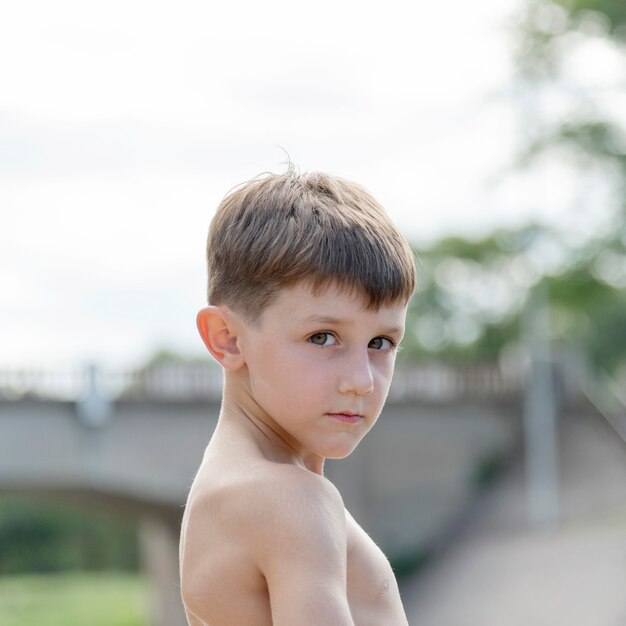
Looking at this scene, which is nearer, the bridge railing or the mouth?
the mouth

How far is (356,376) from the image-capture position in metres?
1.69

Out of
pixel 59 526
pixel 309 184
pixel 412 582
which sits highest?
pixel 309 184

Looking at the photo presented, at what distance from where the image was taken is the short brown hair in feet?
5.49

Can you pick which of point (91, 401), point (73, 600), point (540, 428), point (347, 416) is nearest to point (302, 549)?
point (347, 416)

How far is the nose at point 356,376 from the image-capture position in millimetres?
1693

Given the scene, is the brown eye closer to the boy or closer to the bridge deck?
the boy

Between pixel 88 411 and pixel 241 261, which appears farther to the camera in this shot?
pixel 88 411

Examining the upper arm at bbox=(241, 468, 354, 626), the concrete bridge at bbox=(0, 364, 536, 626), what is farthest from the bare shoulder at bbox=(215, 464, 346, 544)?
the concrete bridge at bbox=(0, 364, 536, 626)

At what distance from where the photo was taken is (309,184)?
1.81 metres

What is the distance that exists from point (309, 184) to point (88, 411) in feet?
68.1

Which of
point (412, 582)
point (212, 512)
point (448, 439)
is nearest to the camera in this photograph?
point (212, 512)

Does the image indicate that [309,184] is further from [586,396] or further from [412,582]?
[586,396]

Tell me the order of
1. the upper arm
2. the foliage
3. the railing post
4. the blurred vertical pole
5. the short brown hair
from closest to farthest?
1. the upper arm
2. the short brown hair
3. the railing post
4. the blurred vertical pole
5. the foliage

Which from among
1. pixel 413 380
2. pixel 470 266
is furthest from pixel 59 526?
pixel 413 380
